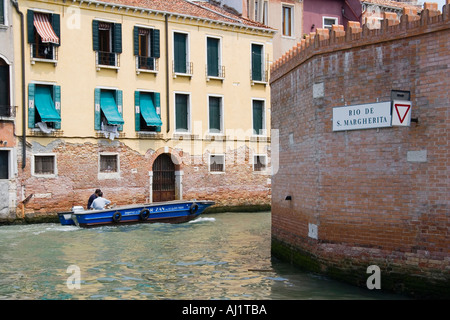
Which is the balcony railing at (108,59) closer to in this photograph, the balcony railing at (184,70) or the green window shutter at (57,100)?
the green window shutter at (57,100)

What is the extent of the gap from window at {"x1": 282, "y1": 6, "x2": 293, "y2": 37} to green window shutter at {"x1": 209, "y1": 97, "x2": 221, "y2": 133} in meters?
6.10

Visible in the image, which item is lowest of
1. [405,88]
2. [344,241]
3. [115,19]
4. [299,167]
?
[344,241]

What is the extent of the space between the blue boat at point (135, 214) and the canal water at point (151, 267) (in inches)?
11.9

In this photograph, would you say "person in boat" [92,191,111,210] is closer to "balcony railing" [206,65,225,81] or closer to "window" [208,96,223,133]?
"window" [208,96,223,133]

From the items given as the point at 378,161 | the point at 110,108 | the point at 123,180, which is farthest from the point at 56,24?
the point at 378,161

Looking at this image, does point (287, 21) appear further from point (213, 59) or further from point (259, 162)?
point (259, 162)

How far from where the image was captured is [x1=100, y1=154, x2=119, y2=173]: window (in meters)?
22.6

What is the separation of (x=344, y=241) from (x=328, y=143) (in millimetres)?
1614

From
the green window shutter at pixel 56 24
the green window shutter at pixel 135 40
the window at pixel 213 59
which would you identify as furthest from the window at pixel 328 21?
the green window shutter at pixel 56 24

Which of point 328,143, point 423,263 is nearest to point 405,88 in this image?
point 328,143

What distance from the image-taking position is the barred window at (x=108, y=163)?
22609 mm
